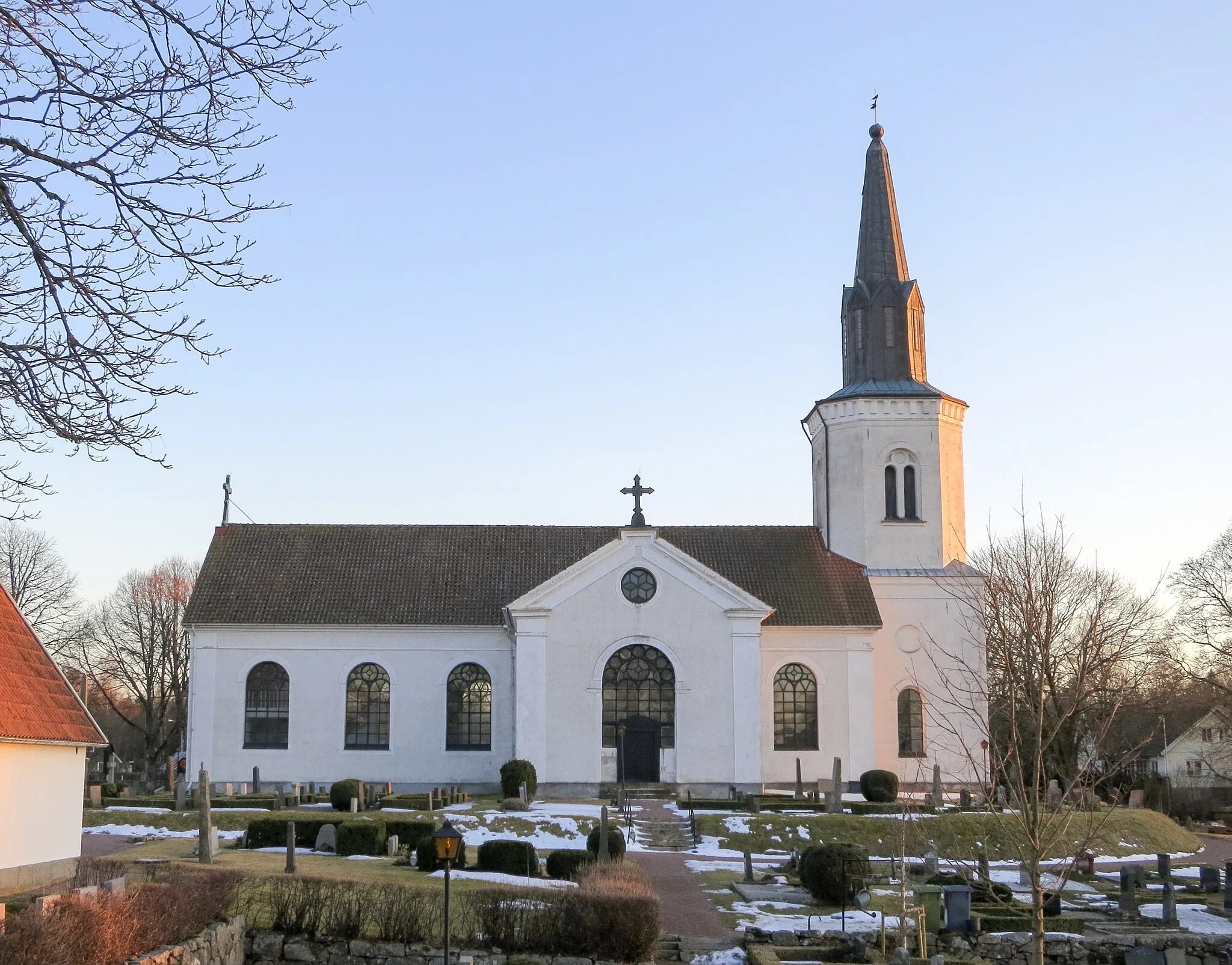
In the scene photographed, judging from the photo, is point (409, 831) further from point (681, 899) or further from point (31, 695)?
point (31, 695)

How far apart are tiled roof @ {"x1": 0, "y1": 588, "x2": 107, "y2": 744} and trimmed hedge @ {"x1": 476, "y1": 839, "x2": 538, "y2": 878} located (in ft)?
24.0

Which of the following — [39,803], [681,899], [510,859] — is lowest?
[681,899]

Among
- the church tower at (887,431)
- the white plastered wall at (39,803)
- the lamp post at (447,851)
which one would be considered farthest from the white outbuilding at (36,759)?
the church tower at (887,431)

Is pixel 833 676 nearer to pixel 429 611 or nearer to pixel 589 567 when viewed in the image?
pixel 589 567

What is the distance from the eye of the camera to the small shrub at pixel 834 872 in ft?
72.0

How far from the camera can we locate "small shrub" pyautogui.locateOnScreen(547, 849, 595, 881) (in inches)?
930

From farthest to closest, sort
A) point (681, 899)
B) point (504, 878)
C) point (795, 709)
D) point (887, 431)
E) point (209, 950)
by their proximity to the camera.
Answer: point (887, 431)
point (795, 709)
point (504, 878)
point (681, 899)
point (209, 950)

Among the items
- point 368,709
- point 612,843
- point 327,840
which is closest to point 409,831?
point 327,840

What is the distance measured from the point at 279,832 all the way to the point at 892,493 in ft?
75.1

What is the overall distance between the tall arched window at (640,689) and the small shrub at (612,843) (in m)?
11.7

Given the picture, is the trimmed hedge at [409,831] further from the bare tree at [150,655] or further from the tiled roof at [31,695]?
→ the bare tree at [150,655]

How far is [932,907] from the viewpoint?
801 inches

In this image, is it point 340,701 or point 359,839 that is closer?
point 359,839

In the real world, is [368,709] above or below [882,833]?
above
